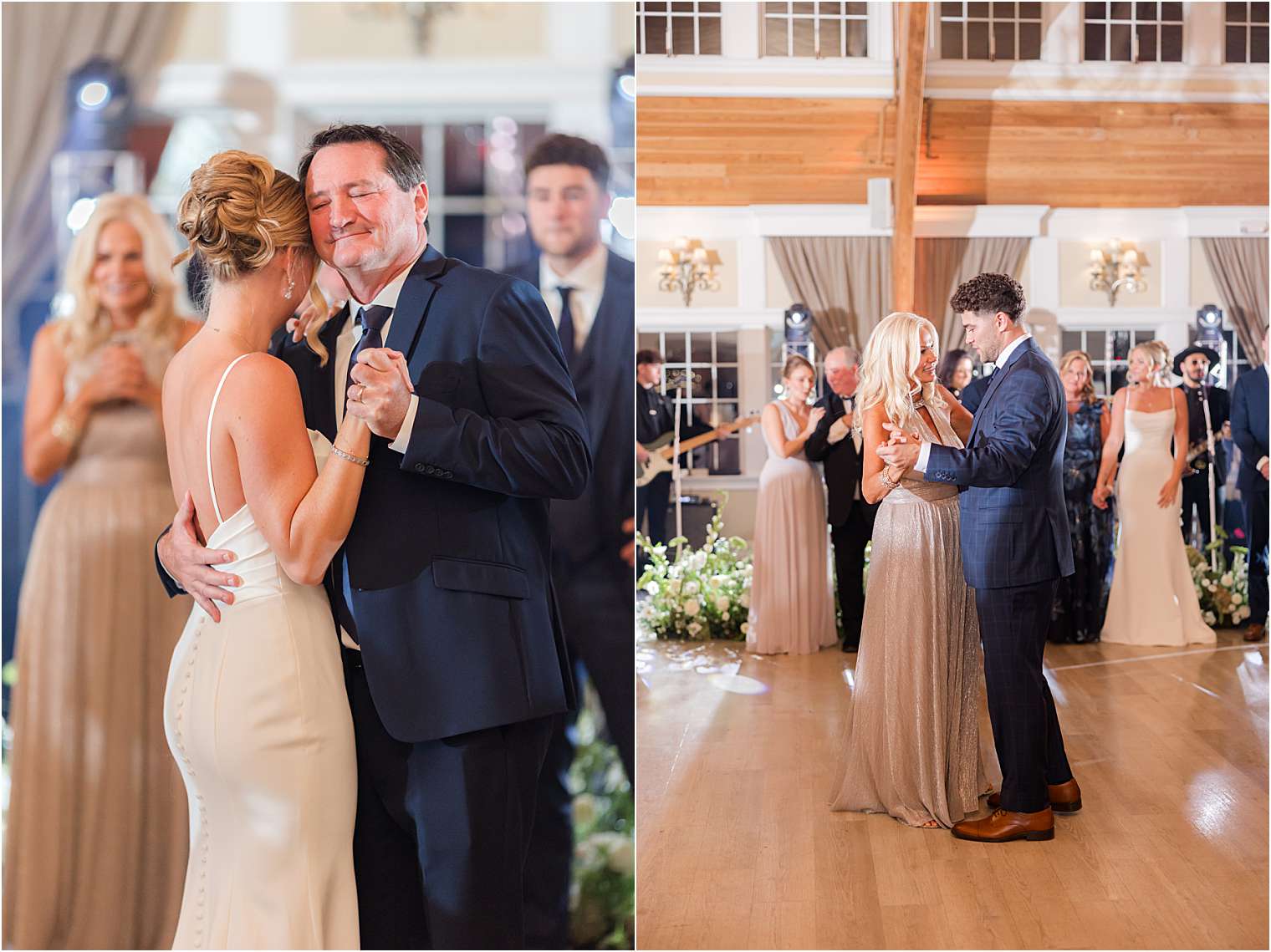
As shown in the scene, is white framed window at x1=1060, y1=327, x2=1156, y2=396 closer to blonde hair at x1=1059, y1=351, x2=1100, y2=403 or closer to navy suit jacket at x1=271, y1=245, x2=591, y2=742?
blonde hair at x1=1059, y1=351, x2=1100, y2=403

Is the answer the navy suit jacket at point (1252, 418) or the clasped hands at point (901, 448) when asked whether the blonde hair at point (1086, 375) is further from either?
the clasped hands at point (901, 448)

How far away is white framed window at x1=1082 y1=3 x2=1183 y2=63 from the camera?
772cm

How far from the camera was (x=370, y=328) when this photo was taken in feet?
6.71

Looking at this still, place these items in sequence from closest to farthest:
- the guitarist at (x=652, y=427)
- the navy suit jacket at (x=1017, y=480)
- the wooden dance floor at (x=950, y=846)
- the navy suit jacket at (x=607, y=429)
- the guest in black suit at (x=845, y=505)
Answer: the navy suit jacket at (x=607, y=429) < the wooden dance floor at (x=950, y=846) < the navy suit jacket at (x=1017, y=480) < the guest in black suit at (x=845, y=505) < the guitarist at (x=652, y=427)

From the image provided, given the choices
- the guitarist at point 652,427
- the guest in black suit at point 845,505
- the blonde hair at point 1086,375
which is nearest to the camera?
the guest in black suit at point 845,505

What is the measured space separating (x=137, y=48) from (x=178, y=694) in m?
1.26

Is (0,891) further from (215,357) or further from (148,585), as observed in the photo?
(215,357)

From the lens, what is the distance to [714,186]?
8852mm

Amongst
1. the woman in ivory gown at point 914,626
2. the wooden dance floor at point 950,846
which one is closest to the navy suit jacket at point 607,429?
the wooden dance floor at point 950,846

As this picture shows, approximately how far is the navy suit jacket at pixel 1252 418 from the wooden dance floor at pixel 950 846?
171cm

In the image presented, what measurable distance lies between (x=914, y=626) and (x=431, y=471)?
2.03 meters

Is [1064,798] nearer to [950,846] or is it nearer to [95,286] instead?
[950,846]

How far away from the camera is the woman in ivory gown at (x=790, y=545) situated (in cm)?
632

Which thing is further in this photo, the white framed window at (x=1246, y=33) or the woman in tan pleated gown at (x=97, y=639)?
the white framed window at (x=1246, y=33)
